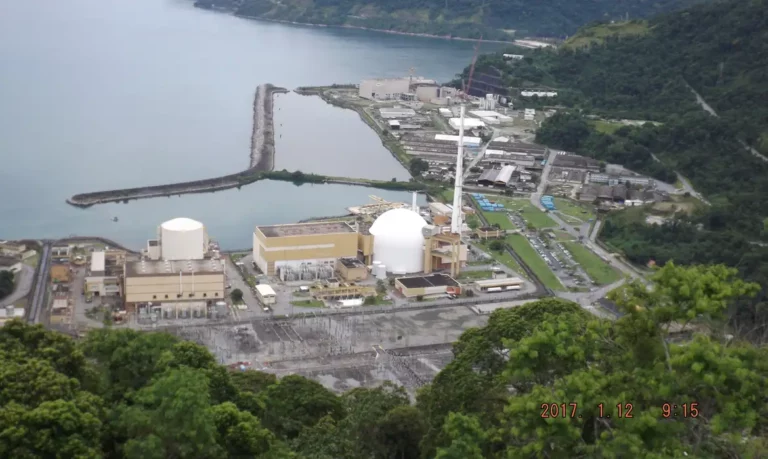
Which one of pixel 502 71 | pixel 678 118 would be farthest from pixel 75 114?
pixel 678 118

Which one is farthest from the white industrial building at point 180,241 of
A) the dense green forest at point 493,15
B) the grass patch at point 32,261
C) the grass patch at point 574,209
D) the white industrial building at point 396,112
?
the dense green forest at point 493,15

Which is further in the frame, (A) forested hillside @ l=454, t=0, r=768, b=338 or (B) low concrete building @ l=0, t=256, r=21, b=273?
(A) forested hillside @ l=454, t=0, r=768, b=338

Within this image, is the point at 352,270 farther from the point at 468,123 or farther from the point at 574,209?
the point at 468,123

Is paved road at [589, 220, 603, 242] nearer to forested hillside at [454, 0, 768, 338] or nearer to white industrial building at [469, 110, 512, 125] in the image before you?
forested hillside at [454, 0, 768, 338]

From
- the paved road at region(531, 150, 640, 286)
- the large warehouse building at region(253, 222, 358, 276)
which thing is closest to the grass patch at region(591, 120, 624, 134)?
the paved road at region(531, 150, 640, 286)

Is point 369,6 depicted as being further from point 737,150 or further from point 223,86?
point 737,150
